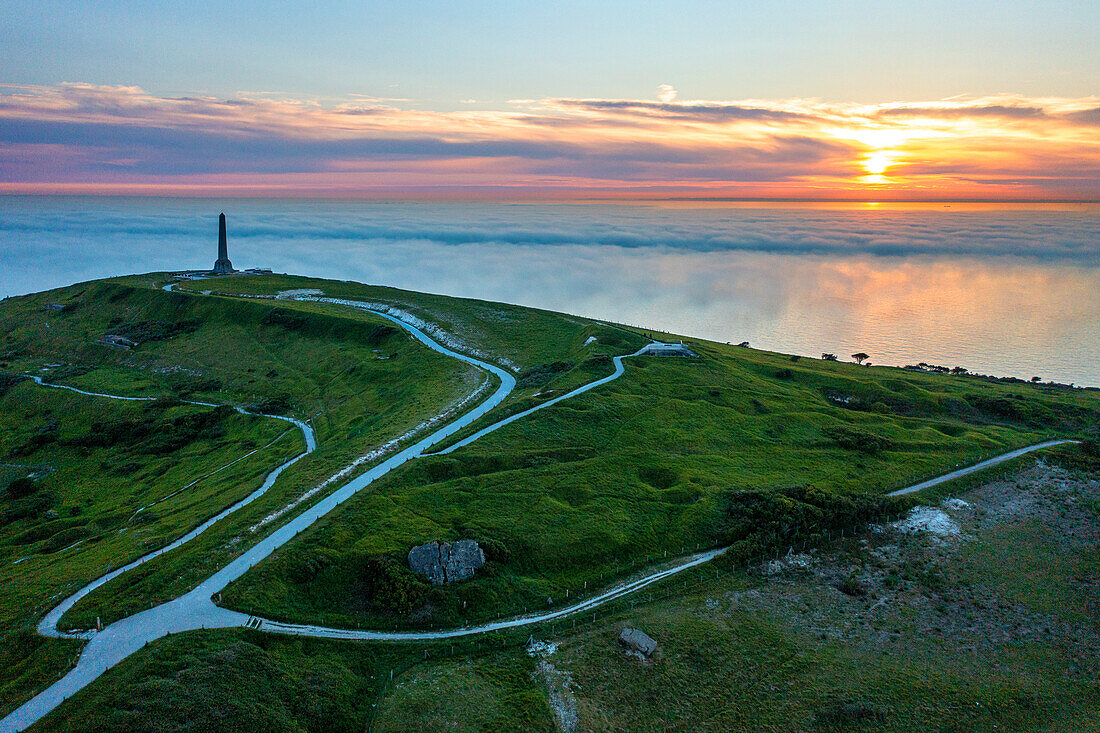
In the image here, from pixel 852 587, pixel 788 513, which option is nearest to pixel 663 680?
pixel 852 587

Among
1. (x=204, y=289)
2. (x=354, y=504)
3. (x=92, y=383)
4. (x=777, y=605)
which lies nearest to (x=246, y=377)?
(x=92, y=383)

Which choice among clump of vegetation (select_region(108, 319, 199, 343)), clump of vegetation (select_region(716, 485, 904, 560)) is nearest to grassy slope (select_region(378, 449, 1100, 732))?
clump of vegetation (select_region(716, 485, 904, 560))

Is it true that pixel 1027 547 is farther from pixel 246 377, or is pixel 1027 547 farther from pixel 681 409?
pixel 246 377

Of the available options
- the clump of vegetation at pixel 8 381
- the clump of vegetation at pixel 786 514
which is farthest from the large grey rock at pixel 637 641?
the clump of vegetation at pixel 8 381

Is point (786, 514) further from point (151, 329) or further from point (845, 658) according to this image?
point (151, 329)

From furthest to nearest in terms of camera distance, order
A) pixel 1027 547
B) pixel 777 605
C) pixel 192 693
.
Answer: pixel 1027 547
pixel 777 605
pixel 192 693

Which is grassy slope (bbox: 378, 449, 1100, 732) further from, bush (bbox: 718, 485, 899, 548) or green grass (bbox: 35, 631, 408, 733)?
bush (bbox: 718, 485, 899, 548)
